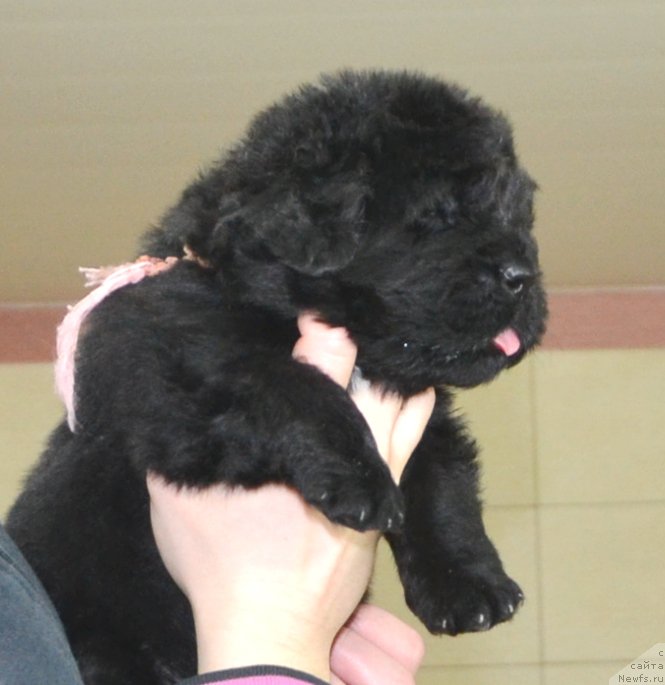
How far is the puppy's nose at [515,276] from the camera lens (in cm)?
139

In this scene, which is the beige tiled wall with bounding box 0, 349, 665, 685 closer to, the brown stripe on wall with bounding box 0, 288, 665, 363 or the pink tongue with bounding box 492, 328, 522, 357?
the brown stripe on wall with bounding box 0, 288, 665, 363

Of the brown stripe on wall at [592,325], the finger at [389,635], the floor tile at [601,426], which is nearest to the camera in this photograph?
the finger at [389,635]

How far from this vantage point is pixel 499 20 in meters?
2.74

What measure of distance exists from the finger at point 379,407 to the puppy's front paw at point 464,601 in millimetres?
224

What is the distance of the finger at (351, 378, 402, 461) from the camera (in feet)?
5.01

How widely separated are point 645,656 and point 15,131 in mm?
3418

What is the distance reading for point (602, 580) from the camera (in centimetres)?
479

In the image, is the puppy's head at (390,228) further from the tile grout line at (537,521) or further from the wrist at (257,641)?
the tile grout line at (537,521)

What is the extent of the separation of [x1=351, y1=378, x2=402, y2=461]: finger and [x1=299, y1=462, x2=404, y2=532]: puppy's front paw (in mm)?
166

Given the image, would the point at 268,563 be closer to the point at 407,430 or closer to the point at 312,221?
the point at 407,430

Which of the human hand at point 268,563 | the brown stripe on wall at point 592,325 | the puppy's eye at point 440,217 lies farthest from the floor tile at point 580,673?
the puppy's eye at point 440,217

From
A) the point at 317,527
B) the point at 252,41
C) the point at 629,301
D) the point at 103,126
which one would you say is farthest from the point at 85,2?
the point at 629,301

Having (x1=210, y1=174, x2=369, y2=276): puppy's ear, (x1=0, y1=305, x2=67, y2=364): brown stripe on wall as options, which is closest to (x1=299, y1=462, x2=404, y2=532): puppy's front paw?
(x1=210, y1=174, x2=369, y2=276): puppy's ear

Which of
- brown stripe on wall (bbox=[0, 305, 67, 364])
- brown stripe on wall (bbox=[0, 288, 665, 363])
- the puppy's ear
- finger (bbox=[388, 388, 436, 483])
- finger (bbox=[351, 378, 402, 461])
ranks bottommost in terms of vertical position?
brown stripe on wall (bbox=[0, 288, 665, 363])
